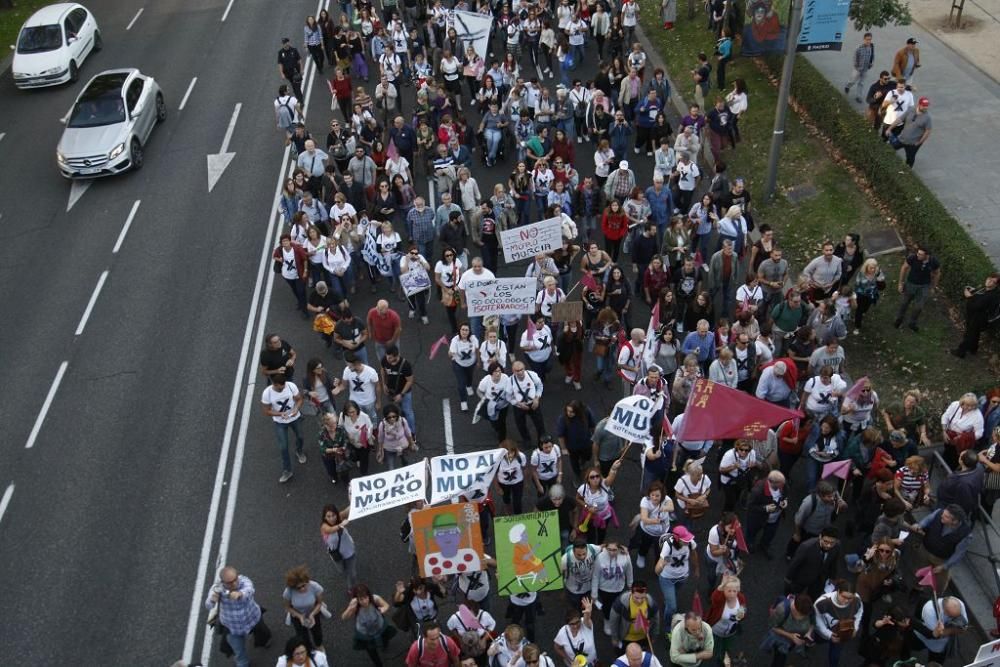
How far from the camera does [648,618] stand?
10.4 meters

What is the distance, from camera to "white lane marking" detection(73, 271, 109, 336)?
17.4m

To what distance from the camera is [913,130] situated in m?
18.1

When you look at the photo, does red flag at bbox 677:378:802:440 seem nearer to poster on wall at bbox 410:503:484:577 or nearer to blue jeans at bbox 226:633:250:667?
poster on wall at bbox 410:503:484:577

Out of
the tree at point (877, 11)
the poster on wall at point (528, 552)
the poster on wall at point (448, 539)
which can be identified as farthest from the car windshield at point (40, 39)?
the poster on wall at point (528, 552)

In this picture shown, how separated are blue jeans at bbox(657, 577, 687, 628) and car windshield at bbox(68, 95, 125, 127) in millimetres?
17239

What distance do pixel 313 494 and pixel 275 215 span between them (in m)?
8.56

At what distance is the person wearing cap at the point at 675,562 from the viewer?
10.5 meters

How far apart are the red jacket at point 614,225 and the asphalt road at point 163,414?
2558mm

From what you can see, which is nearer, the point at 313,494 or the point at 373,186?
the point at 313,494

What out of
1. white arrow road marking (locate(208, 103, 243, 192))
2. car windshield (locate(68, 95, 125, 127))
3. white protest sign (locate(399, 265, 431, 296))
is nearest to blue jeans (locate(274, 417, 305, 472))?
white protest sign (locate(399, 265, 431, 296))

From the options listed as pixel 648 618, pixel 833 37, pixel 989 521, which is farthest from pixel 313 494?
pixel 833 37

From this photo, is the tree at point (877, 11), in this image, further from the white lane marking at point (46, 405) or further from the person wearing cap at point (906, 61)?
the white lane marking at point (46, 405)

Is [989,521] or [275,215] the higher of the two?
[989,521]

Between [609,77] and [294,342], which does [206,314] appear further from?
[609,77]
